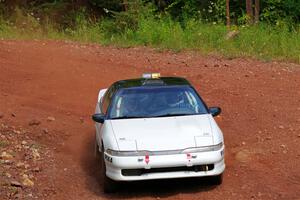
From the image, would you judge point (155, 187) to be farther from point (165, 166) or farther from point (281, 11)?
point (281, 11)

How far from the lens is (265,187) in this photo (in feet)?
30.2

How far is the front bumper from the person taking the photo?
876 centimetres

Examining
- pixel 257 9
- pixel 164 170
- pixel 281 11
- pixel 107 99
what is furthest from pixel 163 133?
pixel 281 11

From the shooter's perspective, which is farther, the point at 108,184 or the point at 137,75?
the point at 137,75

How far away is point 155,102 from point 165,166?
5.21 ft

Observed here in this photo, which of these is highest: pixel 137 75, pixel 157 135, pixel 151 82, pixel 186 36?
pixel 151 82

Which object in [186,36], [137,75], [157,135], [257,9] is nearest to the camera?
[157,135]

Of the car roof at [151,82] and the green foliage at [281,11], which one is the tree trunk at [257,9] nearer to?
the green foliage at [281,11]

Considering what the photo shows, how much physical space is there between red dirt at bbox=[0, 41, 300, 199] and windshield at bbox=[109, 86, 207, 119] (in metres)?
1.03

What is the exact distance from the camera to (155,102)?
1009cm

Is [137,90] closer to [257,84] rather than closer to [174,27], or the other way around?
[257,84]

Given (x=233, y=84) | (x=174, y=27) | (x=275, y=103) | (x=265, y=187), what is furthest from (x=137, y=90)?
(x=174, y=27)

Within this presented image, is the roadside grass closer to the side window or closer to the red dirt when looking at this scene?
the red dirt


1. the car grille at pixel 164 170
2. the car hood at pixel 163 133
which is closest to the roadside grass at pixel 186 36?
the car hood at pixel 163 133
